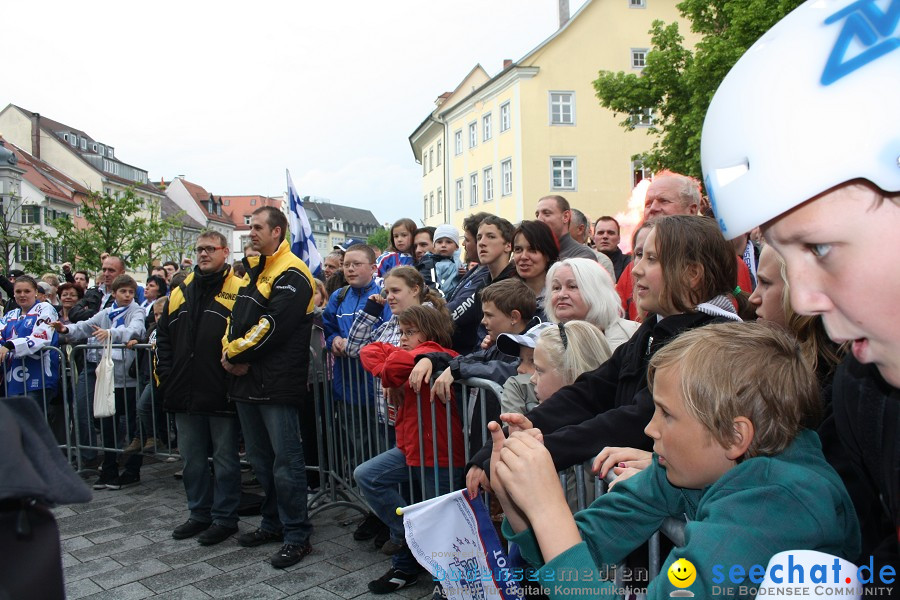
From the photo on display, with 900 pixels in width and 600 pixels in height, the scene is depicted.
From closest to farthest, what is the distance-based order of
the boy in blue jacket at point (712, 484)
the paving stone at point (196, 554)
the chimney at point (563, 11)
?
the boy in blue jacket at point (712, 484) < the paving stone at point (196, 554) < the chimney at point (563, 11)

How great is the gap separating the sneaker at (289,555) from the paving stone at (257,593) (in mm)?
334

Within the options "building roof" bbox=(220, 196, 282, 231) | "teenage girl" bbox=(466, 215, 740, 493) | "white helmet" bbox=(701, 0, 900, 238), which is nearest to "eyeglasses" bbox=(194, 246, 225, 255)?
"teenage girl" bbox=(466, 215, 740, 493)

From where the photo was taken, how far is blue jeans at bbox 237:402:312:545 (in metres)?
5.34

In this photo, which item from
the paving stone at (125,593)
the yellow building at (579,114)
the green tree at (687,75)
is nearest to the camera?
the paving stone at (125,593)

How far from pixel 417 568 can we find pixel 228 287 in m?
2.80

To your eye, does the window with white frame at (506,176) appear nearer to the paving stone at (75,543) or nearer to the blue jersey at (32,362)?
the blue jersey at (32,362)

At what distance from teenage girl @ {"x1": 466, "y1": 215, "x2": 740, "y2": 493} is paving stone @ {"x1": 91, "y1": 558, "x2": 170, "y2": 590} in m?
3.32

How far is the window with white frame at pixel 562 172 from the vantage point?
125 ft

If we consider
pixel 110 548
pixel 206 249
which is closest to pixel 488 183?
pixel 206 249

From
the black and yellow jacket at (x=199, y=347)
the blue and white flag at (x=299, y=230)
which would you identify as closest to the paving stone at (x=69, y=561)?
the black and yellow jacket at (x=199, y=347)

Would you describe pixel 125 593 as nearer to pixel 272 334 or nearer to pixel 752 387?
pixel 272 334

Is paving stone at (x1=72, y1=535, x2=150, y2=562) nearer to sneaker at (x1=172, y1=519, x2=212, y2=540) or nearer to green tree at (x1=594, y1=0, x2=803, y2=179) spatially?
sneaker at (x1=172, y1=519, x2=212, y2=540)

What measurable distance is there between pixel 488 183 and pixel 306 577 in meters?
39.3

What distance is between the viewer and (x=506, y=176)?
133 ft
